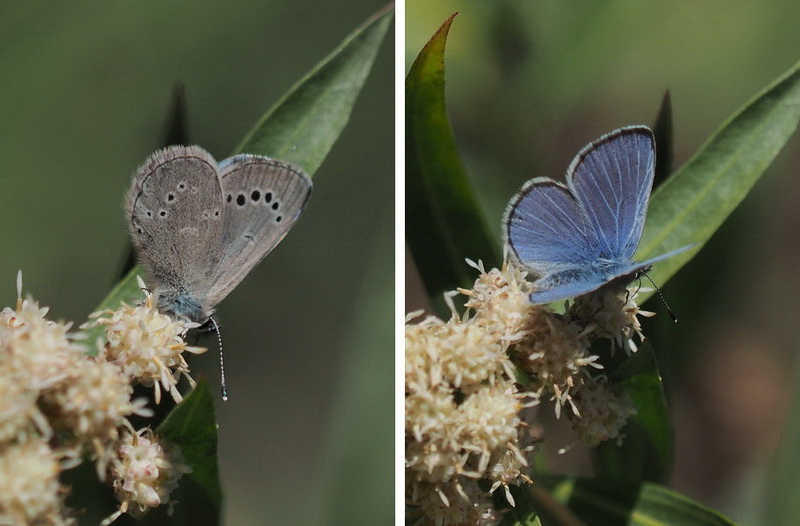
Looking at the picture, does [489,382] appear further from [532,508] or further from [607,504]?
[607,504]

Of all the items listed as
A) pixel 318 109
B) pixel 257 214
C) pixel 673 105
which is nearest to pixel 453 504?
pixel 257 214

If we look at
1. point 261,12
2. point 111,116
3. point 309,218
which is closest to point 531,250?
point 309,218

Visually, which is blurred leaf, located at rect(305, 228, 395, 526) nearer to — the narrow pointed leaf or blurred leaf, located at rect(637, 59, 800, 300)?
the narrow pointed leaf

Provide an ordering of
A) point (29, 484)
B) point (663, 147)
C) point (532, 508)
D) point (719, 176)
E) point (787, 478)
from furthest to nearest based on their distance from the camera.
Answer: point (787, 478)
point (663, 147)
point (719, 176)
point (532, 508)
point (29, 484)

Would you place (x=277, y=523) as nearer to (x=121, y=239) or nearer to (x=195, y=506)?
(x=195, y=506)

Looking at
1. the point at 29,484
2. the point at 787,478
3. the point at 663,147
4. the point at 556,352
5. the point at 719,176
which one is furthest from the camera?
the point at 787,478

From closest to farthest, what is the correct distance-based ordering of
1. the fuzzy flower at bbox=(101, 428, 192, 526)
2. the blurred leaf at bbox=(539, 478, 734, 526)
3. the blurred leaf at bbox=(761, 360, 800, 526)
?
the fuzzy flower at bbox=(101, 428, 192, 526) → the blurred leaf at bbox=(539, 478, 734, 526) → the blurred leaf at bbox=(761, 360, 800, 526)

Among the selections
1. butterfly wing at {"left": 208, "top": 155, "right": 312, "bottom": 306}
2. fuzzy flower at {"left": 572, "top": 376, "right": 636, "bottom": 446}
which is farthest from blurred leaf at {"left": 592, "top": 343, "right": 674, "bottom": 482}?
butterfly wing at {"left": 208, "top": 155, "right": 312, "bottom": 306}
